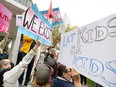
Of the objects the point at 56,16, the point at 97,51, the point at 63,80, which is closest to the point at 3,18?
the point at 56,16

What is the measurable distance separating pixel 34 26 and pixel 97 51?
2205 mm

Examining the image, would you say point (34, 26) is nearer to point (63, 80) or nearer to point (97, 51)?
point (63, 80)

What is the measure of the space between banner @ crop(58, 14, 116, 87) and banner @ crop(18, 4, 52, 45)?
120 cm

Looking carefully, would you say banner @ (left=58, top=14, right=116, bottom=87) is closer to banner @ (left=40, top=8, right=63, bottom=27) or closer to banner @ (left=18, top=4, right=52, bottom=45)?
banner @ (left=18, top=4, right=52, bottom=45)

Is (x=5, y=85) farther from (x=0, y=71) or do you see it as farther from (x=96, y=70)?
(x=96, y=70)

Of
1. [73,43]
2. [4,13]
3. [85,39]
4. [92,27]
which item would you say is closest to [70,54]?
[73,43]

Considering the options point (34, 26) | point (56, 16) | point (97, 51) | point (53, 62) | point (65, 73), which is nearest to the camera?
point (97, 51)


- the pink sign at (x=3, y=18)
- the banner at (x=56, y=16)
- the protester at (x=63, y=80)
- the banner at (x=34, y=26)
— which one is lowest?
the protester at (x=63, y=80)

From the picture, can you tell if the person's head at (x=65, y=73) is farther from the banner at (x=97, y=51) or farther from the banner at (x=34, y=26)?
the banner at (x=34, y=26)

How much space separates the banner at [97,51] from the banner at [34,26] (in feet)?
3.94

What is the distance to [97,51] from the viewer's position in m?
2.51

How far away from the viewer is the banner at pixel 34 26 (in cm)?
427

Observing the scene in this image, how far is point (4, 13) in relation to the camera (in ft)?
19.5

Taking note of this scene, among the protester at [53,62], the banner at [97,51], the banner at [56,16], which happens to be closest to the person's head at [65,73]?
the banner at [97,51]
